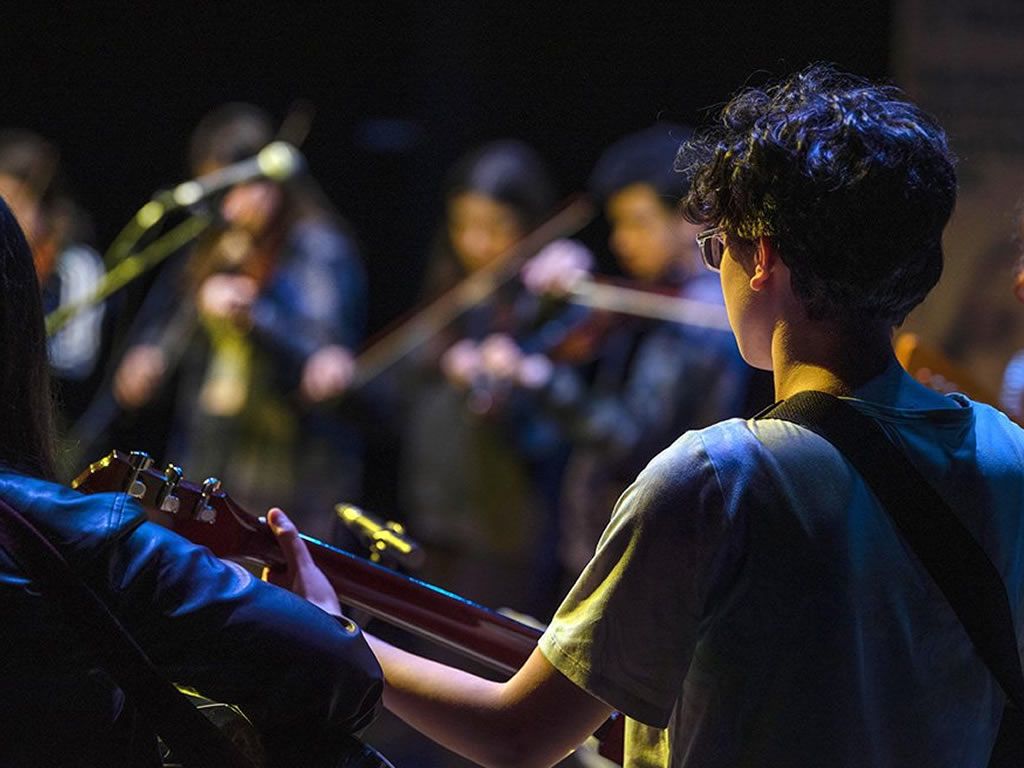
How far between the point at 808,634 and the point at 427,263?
4529 mm

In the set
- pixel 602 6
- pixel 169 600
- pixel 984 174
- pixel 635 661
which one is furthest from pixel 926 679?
pixel 602 6

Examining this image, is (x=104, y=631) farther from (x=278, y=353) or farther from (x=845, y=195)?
(x=278, y=353)

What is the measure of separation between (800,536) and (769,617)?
0.07m

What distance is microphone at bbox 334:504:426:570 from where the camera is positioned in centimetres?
161

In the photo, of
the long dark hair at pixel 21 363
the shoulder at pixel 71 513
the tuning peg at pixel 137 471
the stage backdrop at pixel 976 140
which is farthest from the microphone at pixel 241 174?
the shoulder at pixel 71 513

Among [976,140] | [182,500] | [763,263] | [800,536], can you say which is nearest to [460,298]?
[976,140]

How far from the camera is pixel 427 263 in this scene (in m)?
5.57

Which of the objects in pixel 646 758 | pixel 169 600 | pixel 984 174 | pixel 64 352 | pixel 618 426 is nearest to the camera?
pixel 169 600

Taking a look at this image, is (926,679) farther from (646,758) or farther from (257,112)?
(257,112)

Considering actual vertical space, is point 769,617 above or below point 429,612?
above

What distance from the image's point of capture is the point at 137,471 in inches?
51.9

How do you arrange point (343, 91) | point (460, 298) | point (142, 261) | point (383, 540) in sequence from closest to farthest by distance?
point (383, 540)
point (460, 298)
point (142, 261)
point (343, 91)

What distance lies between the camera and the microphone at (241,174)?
4.89 metres

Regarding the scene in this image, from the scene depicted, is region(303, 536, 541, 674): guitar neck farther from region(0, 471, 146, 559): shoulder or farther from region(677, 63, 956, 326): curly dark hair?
region(677, 63, 956, 326): curly dark hair
